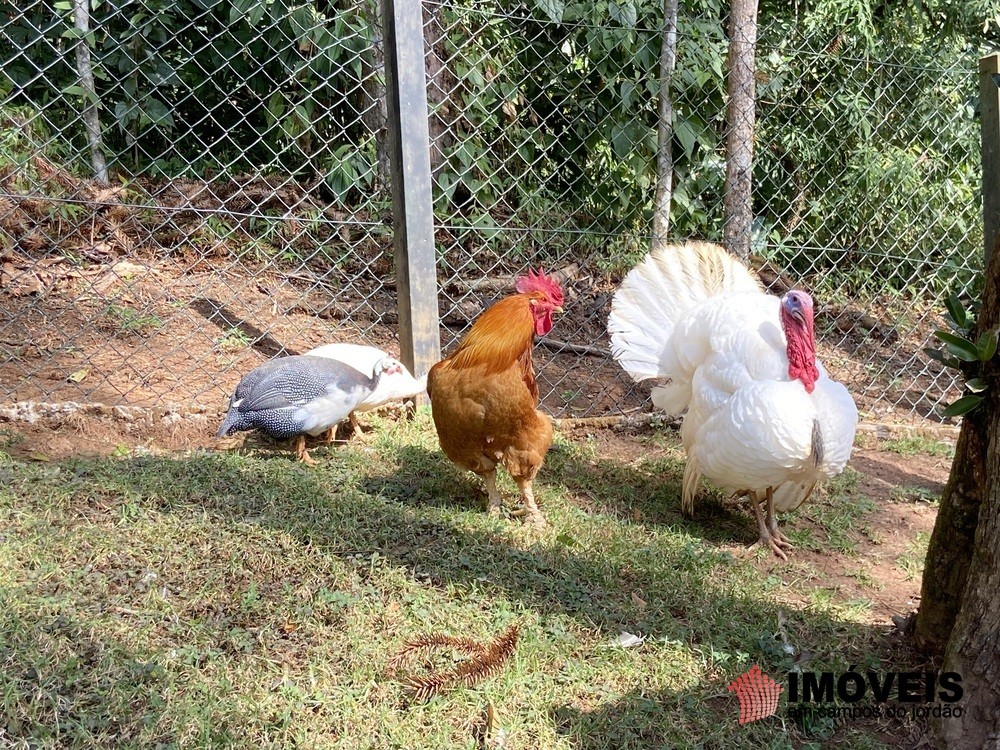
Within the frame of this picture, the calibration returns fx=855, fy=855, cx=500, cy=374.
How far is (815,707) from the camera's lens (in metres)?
2.84

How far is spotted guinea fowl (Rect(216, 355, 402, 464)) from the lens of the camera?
14.6ft

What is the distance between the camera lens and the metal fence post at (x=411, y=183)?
458cm

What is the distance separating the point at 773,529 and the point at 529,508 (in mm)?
1209

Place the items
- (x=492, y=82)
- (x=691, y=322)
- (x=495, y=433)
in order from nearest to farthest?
(x=495, y=433) → (x=691, y=322) → (x=492, y=82)

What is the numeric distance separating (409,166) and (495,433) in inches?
65.7

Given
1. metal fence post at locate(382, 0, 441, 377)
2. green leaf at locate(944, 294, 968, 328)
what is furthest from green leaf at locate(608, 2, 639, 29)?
green leaf at locate(944, 294, 968, 328)

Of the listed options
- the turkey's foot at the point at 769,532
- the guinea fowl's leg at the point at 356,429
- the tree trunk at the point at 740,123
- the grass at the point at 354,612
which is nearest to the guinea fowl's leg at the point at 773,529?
the turkey's foot at the point at 769,532

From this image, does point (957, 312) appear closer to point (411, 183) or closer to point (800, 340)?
point (800, 340)

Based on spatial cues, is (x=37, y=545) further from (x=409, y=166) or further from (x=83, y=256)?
(x=83, y=256)

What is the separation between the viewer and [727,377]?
4.06 m

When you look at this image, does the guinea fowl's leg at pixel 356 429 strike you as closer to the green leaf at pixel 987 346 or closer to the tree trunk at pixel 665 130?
the tree trunk at pixel 665 130

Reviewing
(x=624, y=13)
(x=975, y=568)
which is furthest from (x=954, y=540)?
(x=624, y=13)

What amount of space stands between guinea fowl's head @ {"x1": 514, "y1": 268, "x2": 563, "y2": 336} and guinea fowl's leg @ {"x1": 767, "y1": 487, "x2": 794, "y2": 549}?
137 centimetres

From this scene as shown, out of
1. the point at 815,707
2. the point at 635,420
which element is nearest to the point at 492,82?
the point at 635,420
